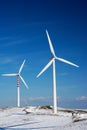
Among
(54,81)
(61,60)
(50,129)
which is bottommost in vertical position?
(50,129)

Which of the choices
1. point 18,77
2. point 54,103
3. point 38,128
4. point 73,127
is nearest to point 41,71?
point 54,103

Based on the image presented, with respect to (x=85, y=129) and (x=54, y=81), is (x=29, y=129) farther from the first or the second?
(x=54, y=81)

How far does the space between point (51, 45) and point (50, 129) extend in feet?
105

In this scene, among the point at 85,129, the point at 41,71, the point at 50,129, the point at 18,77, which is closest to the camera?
the point at 85,129

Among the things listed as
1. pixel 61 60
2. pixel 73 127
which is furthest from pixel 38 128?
pixel 61 60

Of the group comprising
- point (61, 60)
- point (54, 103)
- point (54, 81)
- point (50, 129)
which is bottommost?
point (50, 129)

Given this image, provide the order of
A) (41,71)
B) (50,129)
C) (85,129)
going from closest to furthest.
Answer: (85,129), (50,129), (41,71)

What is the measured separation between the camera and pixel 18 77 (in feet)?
338

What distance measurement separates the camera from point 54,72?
70.1 m

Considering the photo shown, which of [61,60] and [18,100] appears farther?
[18,100]

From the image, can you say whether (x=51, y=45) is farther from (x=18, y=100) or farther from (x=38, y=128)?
(x=18, y=100)

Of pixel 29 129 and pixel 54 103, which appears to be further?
pixel 54 103

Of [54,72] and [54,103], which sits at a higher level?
[54,72]

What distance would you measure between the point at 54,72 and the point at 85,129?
3309 cm
